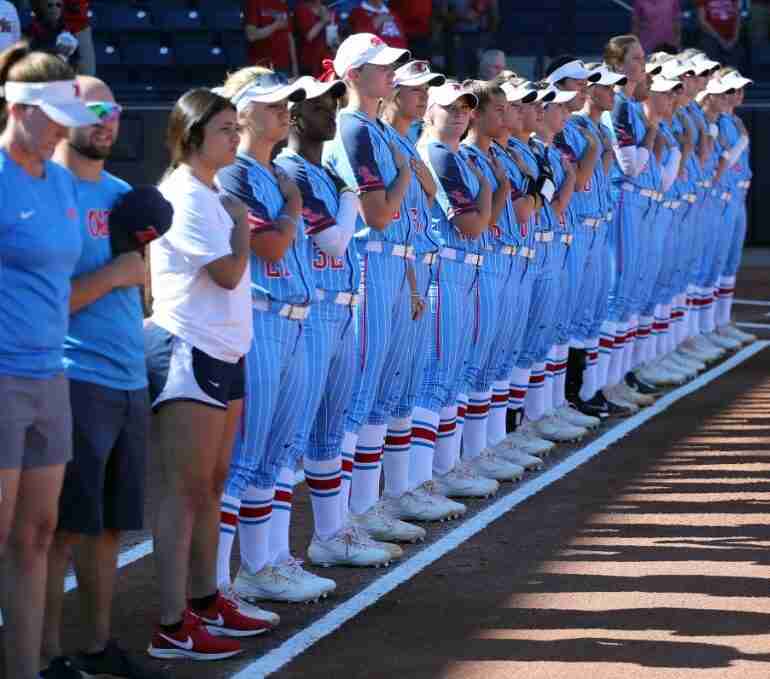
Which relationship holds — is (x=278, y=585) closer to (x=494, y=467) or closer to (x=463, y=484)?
(x=463, y=484)

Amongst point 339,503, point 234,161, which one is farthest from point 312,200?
point 339,503

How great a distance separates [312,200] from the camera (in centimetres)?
664

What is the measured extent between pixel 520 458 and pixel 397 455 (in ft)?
5.02

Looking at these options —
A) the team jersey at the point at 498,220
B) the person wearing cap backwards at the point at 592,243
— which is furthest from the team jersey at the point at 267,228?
the person wearing cap backwards at the point at 592,243

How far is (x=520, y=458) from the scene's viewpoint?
9.49m

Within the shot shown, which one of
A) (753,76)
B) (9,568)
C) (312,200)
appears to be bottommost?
(9,568)

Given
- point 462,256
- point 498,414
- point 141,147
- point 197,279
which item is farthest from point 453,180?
point 141,147

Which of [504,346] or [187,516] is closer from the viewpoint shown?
[187,516]

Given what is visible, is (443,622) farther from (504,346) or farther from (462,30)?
(462,30)

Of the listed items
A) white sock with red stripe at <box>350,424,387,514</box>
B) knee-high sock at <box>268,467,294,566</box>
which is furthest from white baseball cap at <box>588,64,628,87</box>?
knee-high sock at <box>268,467,294,566</box>

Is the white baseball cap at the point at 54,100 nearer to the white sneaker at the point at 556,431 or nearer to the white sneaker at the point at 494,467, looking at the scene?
the white sneaker at the point at 494,467

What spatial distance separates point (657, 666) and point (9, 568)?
7.07 feet

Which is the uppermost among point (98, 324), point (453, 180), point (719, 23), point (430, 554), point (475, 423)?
point (719, 23)

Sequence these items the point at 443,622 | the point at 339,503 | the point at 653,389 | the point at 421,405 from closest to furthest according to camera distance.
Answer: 1. the point at 443,622
2. the point at 339,503
3. the point at 421,405
4. the point at 653,389
